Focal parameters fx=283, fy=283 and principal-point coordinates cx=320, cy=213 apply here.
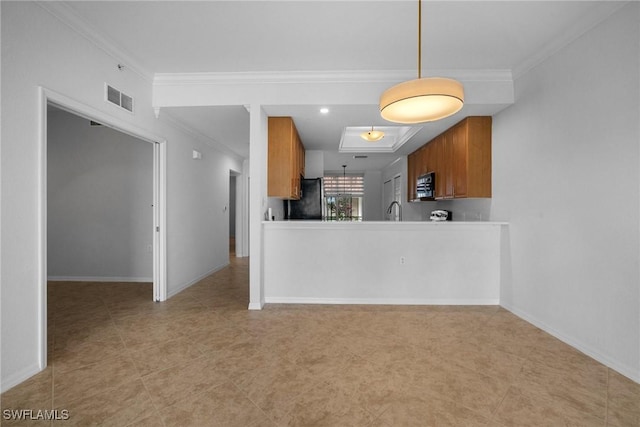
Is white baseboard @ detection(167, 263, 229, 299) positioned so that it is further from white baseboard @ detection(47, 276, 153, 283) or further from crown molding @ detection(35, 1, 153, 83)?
crown molding @ detection(35, 1, 153, 83)

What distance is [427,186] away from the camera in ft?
16.5

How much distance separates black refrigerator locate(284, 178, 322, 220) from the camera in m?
5.36

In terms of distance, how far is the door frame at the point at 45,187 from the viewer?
2.13 m

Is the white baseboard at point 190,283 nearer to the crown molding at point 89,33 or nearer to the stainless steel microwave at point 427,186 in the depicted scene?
the crown molding at point 89,33

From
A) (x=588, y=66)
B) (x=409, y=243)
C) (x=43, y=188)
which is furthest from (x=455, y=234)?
(x=43, y=188)

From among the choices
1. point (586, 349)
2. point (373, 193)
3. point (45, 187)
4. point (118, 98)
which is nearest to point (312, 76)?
point (118, 98)

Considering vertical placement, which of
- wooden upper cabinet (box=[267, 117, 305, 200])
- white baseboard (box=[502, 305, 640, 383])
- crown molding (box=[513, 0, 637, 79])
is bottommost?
white baseboard (box=[502, 305, 640, 383])

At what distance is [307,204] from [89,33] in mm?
3688

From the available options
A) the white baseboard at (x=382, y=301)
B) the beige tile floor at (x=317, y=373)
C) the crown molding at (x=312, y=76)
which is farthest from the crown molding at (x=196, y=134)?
the white baseboard at (x=382, y=301)

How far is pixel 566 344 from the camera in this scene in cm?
260

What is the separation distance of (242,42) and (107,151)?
3477mm

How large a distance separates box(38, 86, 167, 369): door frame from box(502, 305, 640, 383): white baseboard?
14.3 ft

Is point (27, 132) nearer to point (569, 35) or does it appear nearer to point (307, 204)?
point (307, 204)

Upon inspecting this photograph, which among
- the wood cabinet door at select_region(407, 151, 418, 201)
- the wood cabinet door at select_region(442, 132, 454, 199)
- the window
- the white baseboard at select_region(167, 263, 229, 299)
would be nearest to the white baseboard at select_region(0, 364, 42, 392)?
the white baseboard at select_region(167, 263, 229, 299)
